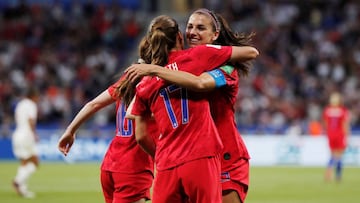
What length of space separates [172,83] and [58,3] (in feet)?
92.4

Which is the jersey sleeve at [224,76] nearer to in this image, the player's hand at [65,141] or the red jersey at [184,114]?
the red jersey at [184,114]

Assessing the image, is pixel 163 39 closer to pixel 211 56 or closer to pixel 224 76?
pixel 211 56

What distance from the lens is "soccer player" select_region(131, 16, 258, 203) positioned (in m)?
5.67

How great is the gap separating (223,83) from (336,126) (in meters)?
14.9

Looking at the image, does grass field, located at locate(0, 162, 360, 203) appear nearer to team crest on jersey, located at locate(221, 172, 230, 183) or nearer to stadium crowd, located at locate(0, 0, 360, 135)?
stadium crowd, located at locate(0, 0, 360, 135)

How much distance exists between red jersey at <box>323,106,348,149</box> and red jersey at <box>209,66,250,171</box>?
14.1 metres

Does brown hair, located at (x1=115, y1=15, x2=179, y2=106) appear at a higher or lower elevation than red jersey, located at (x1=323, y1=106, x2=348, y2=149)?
higher

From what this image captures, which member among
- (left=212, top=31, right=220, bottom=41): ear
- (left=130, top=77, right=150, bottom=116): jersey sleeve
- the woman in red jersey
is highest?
(left=212, top=31, right=220, bottom=41): ear

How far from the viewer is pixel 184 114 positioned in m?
5.67

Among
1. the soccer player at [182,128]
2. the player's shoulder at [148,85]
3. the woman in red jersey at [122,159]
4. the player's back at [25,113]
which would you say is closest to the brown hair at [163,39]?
the soccer player at [182,128]

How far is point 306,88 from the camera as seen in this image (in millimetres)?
27875

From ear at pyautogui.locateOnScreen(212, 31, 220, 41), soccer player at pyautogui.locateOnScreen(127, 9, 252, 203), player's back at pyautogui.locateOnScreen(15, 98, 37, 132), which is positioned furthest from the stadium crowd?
ear at pyautogui.locateOnScreen(212, 31, 220, 41)

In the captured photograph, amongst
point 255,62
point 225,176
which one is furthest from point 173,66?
point 255,62

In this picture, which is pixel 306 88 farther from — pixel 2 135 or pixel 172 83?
pixel 172 83
